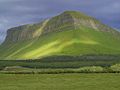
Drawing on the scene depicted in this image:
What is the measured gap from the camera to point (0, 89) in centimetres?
6944

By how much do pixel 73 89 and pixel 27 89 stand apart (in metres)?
8.61

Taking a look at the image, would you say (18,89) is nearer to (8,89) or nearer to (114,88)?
(8,89)

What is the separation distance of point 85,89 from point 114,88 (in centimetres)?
541

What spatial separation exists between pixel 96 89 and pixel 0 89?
17.9m

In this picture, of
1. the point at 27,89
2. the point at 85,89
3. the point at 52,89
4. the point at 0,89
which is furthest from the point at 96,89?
the point at 0,89

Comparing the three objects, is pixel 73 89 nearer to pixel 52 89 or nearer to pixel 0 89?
pixel 52 89

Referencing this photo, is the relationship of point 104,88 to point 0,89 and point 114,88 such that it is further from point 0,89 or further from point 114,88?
point 0,89

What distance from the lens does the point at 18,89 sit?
2736 inches

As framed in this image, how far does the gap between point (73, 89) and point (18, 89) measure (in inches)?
406

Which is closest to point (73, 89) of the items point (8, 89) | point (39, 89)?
point (39, 89)

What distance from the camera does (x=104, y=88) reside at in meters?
69.9

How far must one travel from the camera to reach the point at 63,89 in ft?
227

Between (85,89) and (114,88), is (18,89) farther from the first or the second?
(114,88)

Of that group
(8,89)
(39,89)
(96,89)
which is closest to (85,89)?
(96,89)
